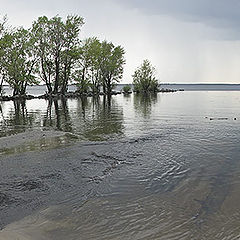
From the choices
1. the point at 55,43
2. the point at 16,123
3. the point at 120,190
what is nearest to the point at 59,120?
the point at 16,123

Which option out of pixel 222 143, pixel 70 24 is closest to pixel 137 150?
pixel 222 143

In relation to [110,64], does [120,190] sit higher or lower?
lower

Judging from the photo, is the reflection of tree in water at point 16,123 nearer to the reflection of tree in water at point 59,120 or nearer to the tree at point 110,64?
the reflection of tree in water at point 59,120

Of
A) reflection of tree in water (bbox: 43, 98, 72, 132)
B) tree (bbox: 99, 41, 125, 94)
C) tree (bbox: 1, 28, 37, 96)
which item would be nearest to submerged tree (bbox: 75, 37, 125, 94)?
tree (bbox: 99, 41, 125, 94)

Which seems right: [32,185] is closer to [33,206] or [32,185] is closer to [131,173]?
[33,206]

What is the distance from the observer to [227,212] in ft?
19.4

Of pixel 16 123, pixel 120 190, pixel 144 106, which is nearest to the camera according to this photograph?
pixel 120 190

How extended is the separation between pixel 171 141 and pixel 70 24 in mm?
44668

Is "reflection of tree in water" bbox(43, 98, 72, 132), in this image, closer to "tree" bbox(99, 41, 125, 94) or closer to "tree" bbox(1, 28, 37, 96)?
"tree" bbox(1, 28, 37, 96)

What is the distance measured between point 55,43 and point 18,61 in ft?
25.0

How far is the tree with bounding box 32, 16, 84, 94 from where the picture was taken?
51594 mm

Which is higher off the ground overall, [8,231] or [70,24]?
[70,24]

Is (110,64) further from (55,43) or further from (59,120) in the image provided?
(59,120)

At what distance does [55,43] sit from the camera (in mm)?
53000
